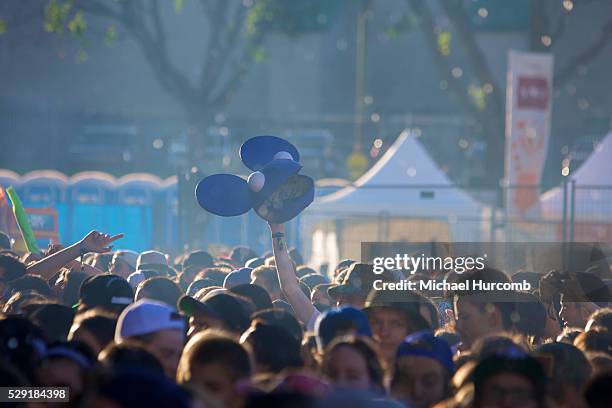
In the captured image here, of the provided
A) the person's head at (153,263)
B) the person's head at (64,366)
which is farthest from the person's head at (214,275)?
the person's head at (64,366)

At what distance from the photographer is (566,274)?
9250 mm

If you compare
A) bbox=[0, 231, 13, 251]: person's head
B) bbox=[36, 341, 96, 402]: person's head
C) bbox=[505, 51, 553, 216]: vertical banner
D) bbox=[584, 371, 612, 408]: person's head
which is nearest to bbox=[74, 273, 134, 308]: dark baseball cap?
bbox=[36, 341, 96, 402]: person's head

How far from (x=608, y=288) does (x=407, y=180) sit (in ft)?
35.0

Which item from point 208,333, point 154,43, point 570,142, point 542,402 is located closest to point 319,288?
point 208,333

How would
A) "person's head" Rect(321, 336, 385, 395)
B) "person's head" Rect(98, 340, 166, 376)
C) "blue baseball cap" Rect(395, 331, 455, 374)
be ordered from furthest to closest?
1. "blue baseball cap" Rect(395, 331, 455, 374)
2. "person's head" Rect(321, 336, 385, 395)
3. "person's head" Rect(98, 340, 166, 376)

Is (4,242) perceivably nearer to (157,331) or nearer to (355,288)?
(355,288)

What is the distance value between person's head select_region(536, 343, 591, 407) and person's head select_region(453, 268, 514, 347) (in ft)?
3.39

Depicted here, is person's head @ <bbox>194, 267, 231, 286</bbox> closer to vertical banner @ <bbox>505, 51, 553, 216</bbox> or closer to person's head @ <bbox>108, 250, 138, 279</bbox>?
person's head @ <bbox>108, 250, 138, 279</bbox>

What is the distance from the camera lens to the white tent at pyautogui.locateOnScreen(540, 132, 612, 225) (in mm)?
16078

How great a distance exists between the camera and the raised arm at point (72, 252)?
8.74m

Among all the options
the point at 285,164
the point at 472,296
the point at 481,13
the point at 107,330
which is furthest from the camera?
the point at 481,13

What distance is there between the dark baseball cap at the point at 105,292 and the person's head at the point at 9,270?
1.65 m

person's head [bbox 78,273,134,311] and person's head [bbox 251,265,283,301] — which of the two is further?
person's head [bbox 251,265,283,301]

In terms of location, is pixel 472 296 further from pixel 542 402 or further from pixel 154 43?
pixel 154 43
